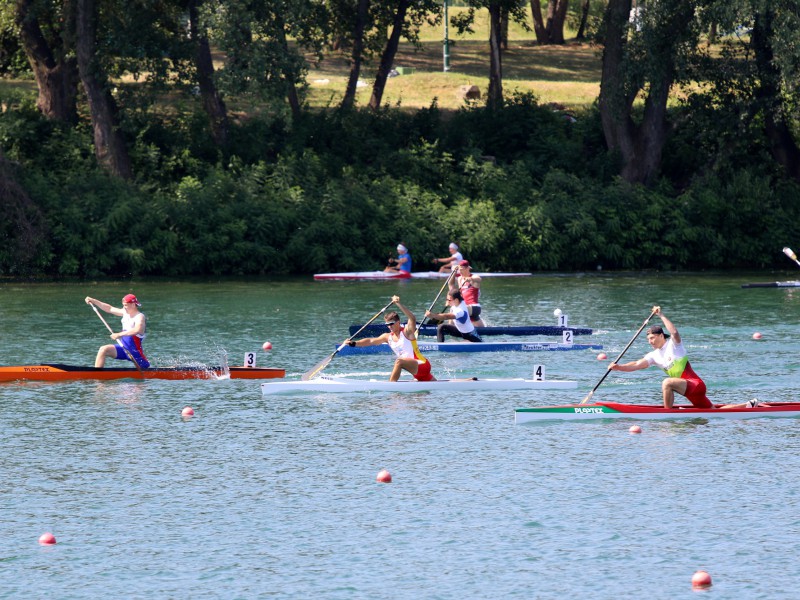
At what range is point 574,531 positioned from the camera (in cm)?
1486

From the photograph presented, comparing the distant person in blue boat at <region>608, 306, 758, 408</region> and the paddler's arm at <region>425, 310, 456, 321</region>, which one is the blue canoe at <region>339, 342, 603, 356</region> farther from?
the distant person in blue boat at <region>608, 306, 758, 408</region>

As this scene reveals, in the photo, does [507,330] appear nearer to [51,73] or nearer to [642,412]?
[642,412]

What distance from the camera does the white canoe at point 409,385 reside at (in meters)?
23.2

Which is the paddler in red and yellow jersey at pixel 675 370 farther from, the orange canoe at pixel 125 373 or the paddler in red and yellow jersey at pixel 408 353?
the orange canoe at pixel 125 373

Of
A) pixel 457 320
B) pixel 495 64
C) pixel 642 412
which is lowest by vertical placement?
pixel 457 320

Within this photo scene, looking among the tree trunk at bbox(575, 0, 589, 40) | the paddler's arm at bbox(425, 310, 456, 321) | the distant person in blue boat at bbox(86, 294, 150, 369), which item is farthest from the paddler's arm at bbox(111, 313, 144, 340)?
the tree trunk at bbox(575, 0, 589, 40)

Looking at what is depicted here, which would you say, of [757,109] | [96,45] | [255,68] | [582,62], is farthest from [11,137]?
[582,62]

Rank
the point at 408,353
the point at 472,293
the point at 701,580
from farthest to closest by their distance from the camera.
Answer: the point at 472,293, the point at 408,353, the point at 701,580

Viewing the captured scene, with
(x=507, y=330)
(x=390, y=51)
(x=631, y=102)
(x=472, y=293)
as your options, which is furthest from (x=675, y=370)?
(x=390, y=51)

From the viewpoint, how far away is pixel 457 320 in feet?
92.6

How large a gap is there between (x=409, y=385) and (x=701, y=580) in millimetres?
10935

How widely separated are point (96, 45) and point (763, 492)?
38381mm

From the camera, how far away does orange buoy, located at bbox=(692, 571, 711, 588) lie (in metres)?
12.9

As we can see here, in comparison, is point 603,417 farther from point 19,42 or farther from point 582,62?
point 582,62
